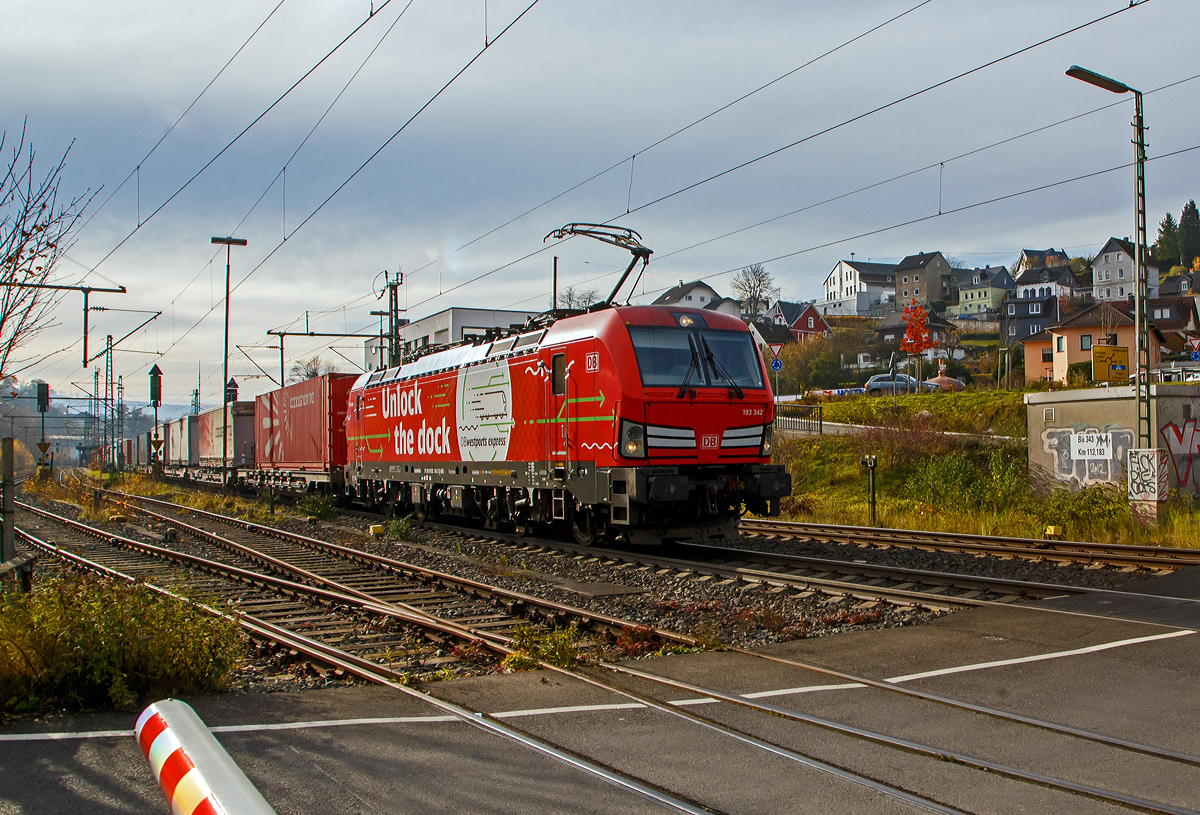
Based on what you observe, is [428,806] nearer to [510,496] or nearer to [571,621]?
[571,621]

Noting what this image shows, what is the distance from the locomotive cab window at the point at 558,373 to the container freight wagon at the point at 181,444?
34288 millimetres

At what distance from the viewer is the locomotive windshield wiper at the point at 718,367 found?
13438 mm

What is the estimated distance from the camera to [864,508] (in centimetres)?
2238

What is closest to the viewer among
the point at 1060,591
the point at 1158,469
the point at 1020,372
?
the point at 1060,591

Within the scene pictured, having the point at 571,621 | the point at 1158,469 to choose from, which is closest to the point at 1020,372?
the point at 1158,469

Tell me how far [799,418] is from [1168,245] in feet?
381

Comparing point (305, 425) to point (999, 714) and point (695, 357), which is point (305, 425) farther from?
point (999, 714)

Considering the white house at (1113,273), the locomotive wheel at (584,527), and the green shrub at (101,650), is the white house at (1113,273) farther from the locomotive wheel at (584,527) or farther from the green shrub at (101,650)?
the green shrub at (101,650)

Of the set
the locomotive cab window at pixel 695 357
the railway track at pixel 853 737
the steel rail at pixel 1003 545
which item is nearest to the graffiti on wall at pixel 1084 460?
the steel rail at pixel 1003 545

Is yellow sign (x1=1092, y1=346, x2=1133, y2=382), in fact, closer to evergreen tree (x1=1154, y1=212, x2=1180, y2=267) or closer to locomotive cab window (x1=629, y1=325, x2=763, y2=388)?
locomotive cab window (x1=629, y1=325, x2=763, y2=388)

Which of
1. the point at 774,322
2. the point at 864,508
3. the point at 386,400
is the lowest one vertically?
the point at 864,508

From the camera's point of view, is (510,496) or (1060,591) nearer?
(1060,591)

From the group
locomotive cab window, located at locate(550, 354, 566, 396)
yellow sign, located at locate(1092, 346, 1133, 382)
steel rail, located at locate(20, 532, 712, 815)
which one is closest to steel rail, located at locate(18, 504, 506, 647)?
steel rail, located at locate(20, 532, 712, 815)

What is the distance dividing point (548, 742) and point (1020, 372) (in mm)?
54378
